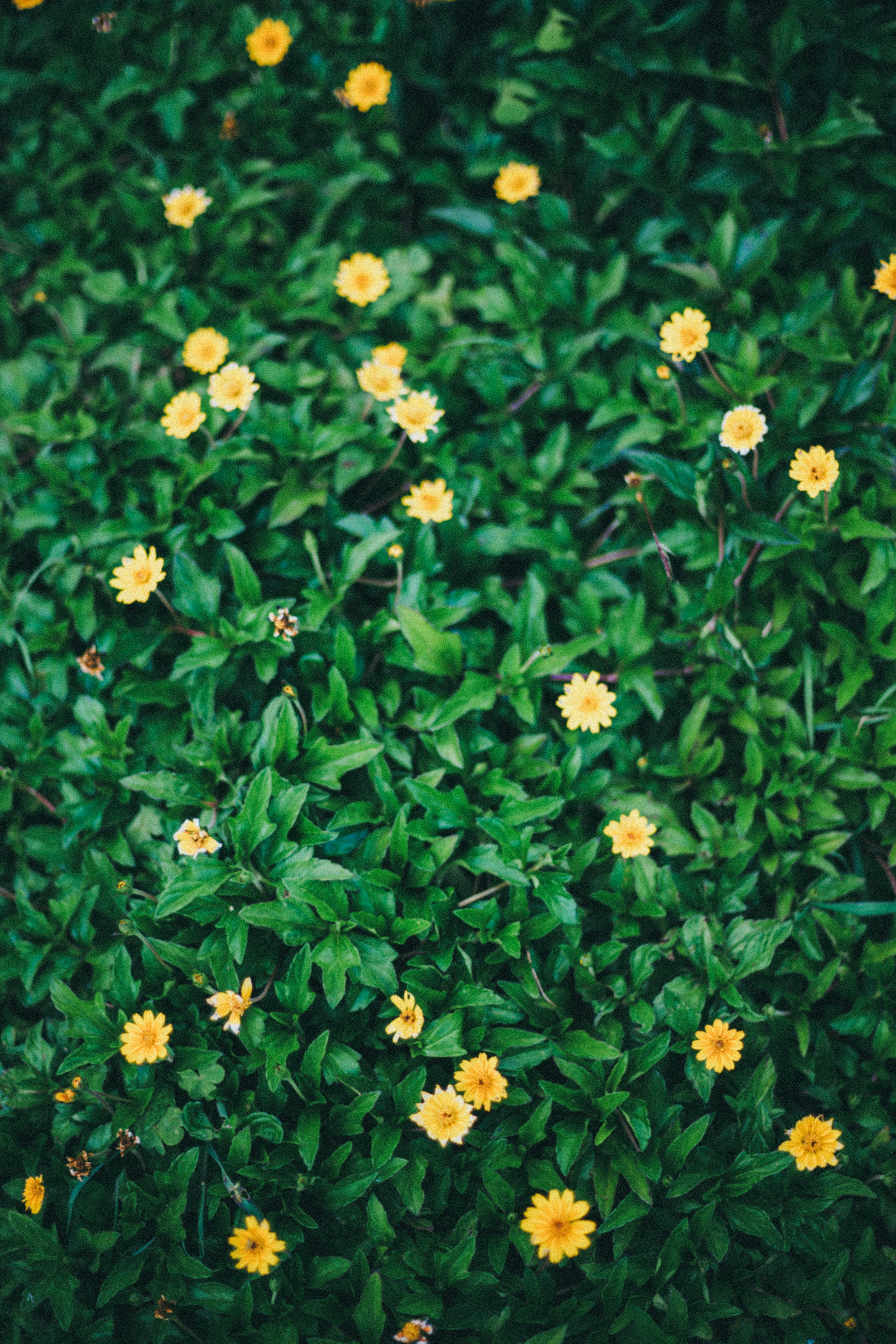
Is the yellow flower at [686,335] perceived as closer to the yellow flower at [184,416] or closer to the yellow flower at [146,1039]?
the yellow flower at [184,416]

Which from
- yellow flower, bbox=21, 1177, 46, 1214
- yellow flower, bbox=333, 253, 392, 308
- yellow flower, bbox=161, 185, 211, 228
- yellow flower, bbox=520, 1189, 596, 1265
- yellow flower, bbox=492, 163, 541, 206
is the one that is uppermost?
yellow flower, bbox=161, 185, 211, 228

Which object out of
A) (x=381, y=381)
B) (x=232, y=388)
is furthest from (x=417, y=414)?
(x=232, y=388)

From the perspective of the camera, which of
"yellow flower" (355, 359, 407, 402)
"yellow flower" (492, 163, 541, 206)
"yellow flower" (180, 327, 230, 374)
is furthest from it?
"yellow flower" (492, 163, 541, 206)

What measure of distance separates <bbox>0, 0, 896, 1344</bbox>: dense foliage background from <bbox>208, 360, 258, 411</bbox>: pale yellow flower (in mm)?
178

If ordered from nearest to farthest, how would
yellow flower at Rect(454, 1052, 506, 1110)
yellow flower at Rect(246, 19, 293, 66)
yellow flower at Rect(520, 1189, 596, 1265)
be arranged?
yellow flower at Rect(520, 1189, 596, 1265) < yellow flower at Rect(454, 1052, 506, 1110) < yellow flower at Rect(246, 19, 293, 66)

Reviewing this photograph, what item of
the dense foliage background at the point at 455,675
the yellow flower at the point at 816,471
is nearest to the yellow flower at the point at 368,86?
the dense foliage background at the point at 455,675

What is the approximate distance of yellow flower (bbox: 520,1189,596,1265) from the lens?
1797 mm

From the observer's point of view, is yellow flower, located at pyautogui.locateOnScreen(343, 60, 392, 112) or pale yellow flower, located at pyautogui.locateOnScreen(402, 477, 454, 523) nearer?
pale yellow flower, located at pyautogui.locateOnScreen(402, 477, 454, 523)

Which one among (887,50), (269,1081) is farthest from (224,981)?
(887,50)

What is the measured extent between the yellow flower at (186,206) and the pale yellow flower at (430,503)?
1268 mm

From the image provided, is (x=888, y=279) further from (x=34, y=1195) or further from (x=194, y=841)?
(x=34, y=1195)

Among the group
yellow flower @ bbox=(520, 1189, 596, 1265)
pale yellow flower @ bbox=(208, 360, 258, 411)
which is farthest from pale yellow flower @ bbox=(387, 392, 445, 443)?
yellow flower @ bbox=(520, 1189, 596, 1265)

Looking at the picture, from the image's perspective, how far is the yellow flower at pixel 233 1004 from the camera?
1992 mm

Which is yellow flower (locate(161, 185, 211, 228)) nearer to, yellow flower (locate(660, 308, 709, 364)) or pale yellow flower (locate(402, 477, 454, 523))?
pale yellow flower (locate(402, 477, 454, 523))
